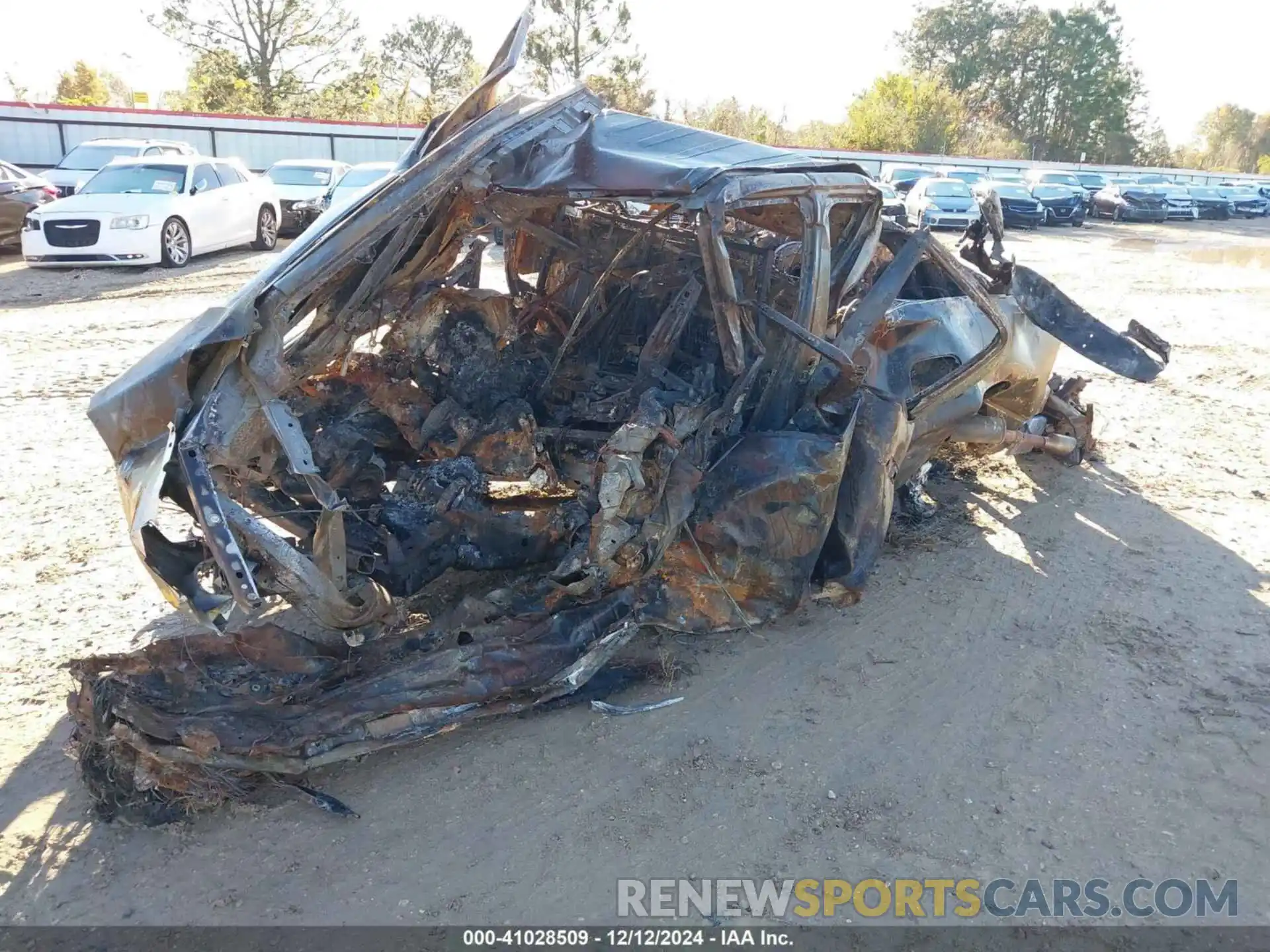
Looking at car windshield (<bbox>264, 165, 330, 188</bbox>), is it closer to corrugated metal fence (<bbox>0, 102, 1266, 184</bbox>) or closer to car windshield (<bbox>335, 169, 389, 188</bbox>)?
car windshield (<bbox>335, 169, 389, 188</bbox>)

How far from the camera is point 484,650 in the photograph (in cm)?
311

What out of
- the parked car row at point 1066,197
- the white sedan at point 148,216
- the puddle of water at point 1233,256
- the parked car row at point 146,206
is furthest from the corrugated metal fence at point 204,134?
the white sedan at point 148,216

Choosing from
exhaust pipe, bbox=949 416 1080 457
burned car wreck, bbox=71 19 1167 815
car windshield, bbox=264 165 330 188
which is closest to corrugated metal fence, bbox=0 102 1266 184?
car windshield, bbox=264 165 330 188

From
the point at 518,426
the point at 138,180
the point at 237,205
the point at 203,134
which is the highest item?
the point at 203,134

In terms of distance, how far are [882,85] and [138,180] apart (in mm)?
42083

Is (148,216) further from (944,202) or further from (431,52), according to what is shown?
(431,52)

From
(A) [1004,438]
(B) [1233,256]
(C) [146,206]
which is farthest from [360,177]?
(B) [1233,256]

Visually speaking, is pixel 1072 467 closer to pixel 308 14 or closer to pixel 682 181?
pixel 682 181

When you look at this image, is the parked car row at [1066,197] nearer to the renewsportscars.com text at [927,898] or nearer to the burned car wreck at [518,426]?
the burned car wreck at [518,426]

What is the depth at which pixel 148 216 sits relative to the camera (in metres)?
12.9

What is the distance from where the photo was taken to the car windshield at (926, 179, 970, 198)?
21438 millimetres

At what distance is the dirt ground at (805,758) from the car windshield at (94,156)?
44.9 ft

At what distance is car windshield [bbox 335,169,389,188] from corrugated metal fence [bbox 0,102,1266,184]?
9.54 m
